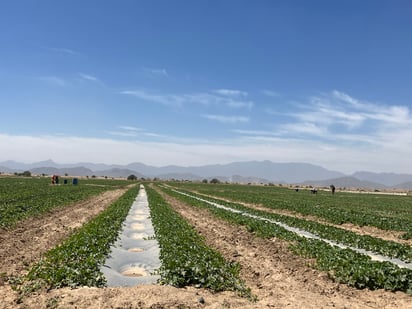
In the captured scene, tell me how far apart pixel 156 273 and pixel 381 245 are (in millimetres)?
11534

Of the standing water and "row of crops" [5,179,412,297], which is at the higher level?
"row of crops" [5,179,412,297]

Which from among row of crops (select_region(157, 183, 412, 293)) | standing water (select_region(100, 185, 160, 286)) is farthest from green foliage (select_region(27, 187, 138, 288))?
row of crops (select_region(157, 183, 412, 293))

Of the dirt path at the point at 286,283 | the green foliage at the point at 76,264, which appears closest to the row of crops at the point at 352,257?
the dirt path at the point at 286,283

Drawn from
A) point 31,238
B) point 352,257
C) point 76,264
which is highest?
point 352,257

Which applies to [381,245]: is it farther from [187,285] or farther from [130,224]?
[130,224]

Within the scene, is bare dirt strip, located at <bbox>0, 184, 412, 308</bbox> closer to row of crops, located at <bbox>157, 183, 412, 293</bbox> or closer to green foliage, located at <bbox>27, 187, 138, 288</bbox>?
row of crops, located at <bbox>157, 183, 412, 293</bbox>

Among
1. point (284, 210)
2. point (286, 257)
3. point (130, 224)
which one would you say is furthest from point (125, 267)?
point (284, 210)

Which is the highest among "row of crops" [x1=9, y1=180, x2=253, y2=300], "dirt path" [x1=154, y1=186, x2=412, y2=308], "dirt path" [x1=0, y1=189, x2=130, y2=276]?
"row of crops" [x1=9, y1=180, x2=253, y2=300]

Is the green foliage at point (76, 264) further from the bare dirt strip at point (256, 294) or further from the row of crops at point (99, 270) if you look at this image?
the bare dirt strip at point (256, 294)

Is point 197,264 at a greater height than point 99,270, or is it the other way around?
point 197,264

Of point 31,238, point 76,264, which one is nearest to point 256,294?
point 76,264

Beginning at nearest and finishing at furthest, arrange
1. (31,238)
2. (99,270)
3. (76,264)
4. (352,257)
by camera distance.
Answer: (99,270)
(76,264)
(352,257)
(31,238)

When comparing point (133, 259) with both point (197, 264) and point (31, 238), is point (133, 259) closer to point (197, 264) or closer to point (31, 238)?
point (197, 264)

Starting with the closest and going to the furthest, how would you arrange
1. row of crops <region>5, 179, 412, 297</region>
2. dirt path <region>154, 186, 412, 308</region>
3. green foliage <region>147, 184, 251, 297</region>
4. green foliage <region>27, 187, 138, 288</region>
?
1. dirt path <region>154, 186, 412, 308</region>
2. green foliage <region>27, 187, 138, 288</region>
3. row of crops <region>5, 179, 412, 297</region>
4. green foliage <region>147, 184, 251, 297</region>
